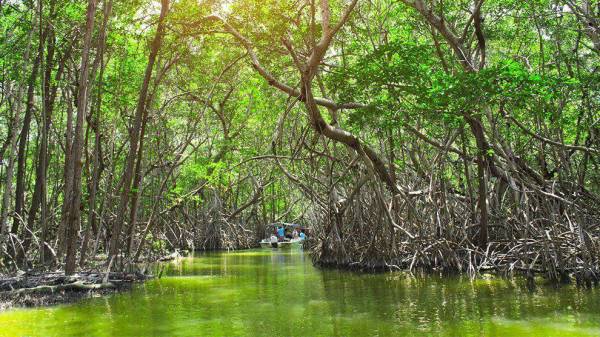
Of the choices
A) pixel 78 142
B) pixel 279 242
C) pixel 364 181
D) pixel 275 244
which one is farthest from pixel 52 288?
pixel 279 242

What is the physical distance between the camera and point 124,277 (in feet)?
27.0

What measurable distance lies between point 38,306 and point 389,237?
552cm

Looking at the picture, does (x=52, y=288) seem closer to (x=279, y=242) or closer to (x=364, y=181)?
(x=364, y=181)

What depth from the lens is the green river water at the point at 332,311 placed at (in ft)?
15.5

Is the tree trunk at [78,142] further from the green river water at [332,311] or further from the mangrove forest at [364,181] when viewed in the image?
the green river water at [332,311]

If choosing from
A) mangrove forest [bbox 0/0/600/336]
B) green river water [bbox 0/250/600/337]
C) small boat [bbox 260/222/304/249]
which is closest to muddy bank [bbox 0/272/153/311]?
mangrove forest [bbox 0/0/600/336]

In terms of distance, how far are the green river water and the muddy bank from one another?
23 centimetres

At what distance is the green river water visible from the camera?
472 cm

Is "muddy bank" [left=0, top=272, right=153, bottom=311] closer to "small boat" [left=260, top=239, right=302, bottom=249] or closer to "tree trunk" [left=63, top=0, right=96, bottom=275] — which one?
"tree trunk" [left=63, top=0, right=96, bottom=275]

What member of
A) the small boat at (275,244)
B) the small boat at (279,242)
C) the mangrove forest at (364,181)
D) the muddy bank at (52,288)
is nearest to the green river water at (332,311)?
the mangrove forest at (364,181)

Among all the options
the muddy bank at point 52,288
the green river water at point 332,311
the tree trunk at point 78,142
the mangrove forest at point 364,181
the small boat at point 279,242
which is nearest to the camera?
the green river water at point 332,311

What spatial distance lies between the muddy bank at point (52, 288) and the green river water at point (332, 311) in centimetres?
23

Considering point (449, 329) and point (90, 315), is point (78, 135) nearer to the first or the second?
point (90, 315)

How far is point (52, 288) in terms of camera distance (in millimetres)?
6582
